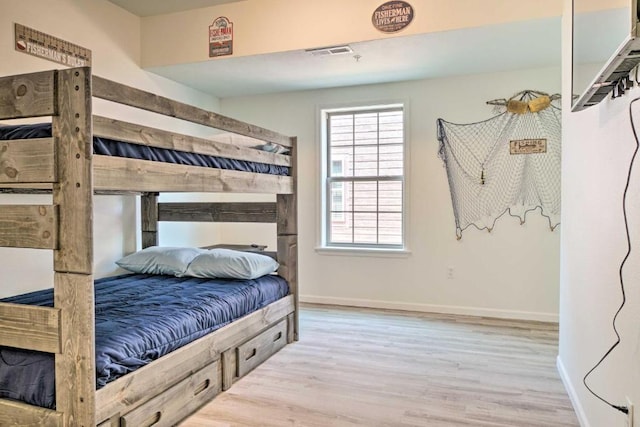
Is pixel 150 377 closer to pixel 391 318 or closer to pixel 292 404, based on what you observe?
pixel 292 404

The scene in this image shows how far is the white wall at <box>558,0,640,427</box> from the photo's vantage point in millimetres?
1521

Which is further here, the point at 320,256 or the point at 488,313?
the point at 320,256

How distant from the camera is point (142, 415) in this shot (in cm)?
206

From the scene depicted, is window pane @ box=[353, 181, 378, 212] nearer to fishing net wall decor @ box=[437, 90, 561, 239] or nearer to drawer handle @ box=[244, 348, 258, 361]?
fishing net wall decor @ box=[437, 90, 561, 239]

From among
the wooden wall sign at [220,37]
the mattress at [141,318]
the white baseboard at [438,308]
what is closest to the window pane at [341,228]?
the white baseboard at [438,308]

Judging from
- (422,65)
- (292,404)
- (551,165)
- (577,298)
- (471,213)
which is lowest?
(292,404)

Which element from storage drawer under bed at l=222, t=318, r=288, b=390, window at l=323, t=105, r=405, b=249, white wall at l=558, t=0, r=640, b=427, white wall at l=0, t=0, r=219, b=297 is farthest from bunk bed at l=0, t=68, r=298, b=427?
window at l=323, t=105, r=405, b=249

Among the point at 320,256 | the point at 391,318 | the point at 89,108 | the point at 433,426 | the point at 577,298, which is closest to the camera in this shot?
the point at 89,108

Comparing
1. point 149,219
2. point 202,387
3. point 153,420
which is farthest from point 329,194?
point 153,420

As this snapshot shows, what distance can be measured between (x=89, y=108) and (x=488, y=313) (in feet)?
12.7

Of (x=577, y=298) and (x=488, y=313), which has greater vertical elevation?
(x=577, y=298)

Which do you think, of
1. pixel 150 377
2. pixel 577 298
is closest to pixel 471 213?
pixel 577 298

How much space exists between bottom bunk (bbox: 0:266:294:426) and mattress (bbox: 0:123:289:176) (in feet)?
2.64

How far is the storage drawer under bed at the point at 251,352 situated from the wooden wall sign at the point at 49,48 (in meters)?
2.38
